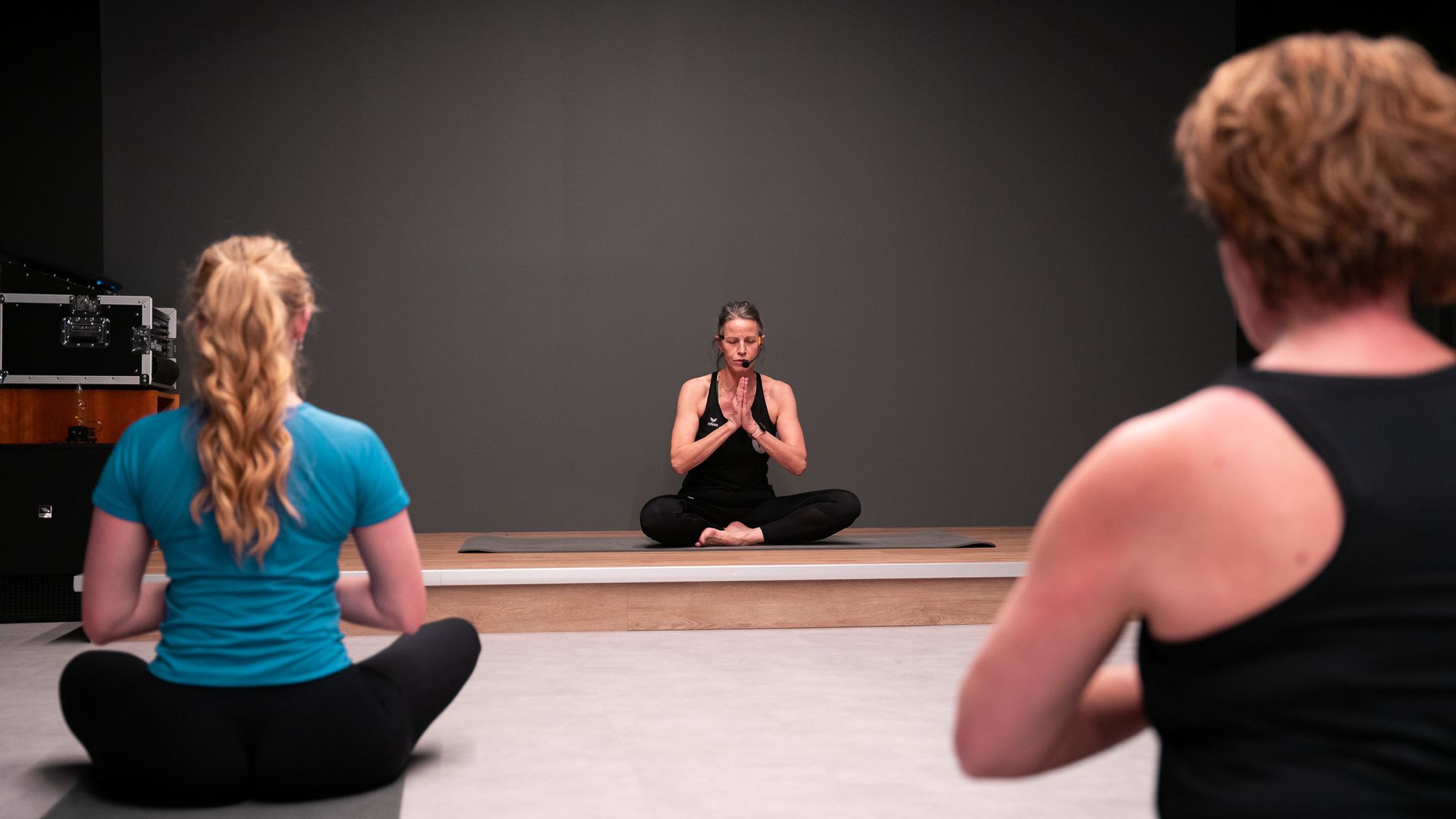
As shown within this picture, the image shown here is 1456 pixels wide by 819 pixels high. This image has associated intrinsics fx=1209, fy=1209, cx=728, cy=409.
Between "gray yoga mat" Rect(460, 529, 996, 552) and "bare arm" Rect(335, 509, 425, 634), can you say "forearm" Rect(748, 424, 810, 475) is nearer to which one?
"gray yoga mat" Rect(460, 529, 996, 552)

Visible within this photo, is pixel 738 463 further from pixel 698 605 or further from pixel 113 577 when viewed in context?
pixel 113 577

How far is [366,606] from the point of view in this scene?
182cm

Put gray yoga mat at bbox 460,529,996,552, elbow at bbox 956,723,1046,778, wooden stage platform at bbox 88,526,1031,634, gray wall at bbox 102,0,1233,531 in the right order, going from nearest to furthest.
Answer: elbow at bbox 956,723,1046,778, wooden stage platform at bbox 88,526,1031,634, gray yoga mat at bbox 460,529,996,552, gray wall at bbox 102,0,1233,531

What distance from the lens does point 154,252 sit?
5164 mm

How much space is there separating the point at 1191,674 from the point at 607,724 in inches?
73.5

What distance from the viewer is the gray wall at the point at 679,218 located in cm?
528

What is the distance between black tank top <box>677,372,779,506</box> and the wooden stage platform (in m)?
0.68

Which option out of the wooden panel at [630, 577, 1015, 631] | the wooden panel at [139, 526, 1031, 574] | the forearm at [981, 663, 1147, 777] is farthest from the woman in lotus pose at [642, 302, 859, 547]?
the forearm at [981, 663, 1147, 777]

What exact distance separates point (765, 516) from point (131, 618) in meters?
2.98

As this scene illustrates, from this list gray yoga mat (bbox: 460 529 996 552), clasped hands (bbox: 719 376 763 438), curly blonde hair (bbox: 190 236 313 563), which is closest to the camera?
curly blonde hair (bbox: 190 236 313 563)

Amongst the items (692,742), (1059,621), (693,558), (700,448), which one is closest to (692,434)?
(700,448)

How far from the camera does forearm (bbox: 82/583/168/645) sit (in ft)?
5.61

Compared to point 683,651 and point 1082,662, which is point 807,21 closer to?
point 683,651

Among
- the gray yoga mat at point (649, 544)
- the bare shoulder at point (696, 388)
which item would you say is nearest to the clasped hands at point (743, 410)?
the bare shoulder at point (696, 388)
